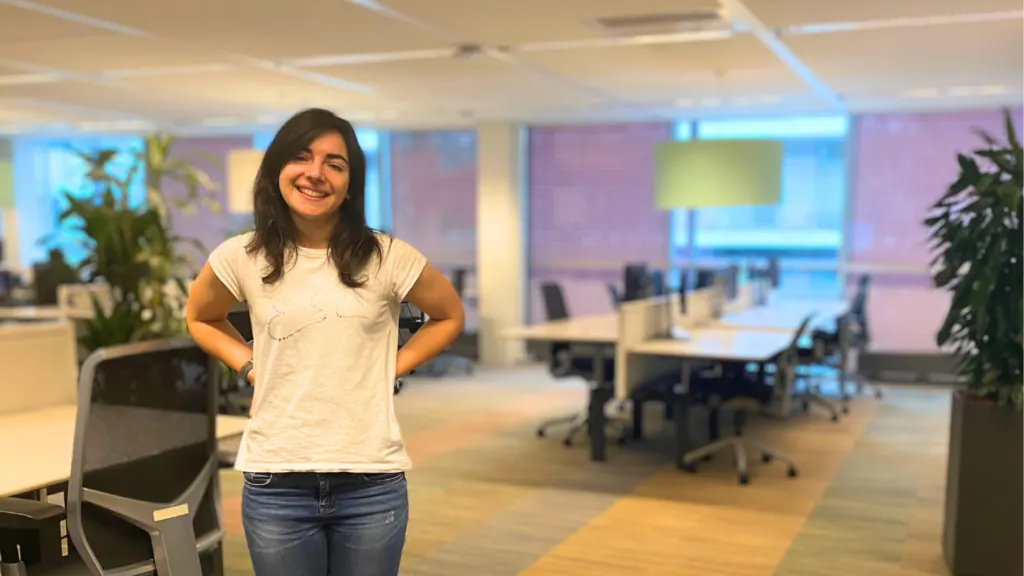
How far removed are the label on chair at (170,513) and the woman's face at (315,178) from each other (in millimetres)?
957

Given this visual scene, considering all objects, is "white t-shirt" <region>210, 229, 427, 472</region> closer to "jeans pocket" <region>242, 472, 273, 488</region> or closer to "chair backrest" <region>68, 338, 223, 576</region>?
"jeans pocket" <region>242, 472, 273, 488</region>

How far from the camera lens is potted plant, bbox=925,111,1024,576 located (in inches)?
128

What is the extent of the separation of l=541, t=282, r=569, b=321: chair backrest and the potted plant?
317 centimetres

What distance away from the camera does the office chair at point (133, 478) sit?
2096 mm

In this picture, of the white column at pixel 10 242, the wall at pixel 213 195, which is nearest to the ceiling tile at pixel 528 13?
the wall at pixel 213 195

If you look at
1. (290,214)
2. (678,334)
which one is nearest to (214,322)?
(290,214)

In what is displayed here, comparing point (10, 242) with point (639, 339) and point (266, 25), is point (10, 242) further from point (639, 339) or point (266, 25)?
point (639, 339)

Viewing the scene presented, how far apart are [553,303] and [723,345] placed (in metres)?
1.60

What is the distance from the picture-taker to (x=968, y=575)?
338cm

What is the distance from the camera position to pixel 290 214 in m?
1.73

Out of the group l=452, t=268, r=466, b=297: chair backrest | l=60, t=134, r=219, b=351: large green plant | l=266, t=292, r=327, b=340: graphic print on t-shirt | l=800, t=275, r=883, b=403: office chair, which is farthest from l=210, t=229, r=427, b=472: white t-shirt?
l=452, t=268, r=466, b=297: chair backrest

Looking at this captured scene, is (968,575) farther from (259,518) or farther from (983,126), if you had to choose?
(983,126)

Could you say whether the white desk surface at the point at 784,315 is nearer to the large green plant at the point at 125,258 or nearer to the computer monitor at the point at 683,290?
the computer monitor at the point at 683,290

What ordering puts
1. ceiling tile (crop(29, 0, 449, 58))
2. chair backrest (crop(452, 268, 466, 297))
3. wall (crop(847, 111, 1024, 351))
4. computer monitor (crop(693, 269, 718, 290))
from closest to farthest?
ceiling tile (crop(29, 0, 449, 58)), computer monitor (crop(693, 269, 718, 290)), wall (crop(847, 111, 1024, 351)), chair backrest (crop(452, 268, 466, 297))
